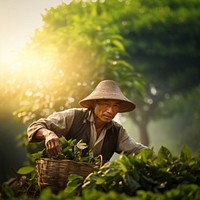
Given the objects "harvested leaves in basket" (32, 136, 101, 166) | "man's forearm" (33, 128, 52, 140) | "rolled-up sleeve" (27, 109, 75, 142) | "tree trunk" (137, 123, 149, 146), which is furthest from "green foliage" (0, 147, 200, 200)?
"tree trunk" (137, 123, 149, 146)

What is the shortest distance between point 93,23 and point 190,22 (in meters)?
17.6

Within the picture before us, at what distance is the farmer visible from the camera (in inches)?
172

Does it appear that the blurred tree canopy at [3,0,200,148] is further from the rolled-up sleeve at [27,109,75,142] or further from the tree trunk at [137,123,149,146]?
the rolled-up sleeve at [27,109,75,142]

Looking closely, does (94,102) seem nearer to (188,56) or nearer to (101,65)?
(101,65)

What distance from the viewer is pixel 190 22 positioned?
25.5 metres

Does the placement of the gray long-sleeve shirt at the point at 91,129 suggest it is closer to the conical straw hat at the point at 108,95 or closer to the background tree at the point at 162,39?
the conical straw hat at the point at 108,95

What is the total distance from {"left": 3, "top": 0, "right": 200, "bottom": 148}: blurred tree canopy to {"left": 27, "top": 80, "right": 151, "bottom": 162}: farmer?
10.4ft

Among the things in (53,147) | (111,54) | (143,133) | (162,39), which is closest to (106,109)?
(53,147)

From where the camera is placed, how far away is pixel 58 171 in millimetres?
3408

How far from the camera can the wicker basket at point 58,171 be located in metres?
3.37

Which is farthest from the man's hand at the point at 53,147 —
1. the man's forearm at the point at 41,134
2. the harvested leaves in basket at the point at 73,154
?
the man's forearm at the point at 41,134

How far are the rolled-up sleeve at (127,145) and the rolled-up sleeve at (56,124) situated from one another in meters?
0.56

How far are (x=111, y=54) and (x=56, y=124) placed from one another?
172 inches

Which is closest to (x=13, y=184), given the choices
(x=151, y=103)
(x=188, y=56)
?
(x=188, y=56)
